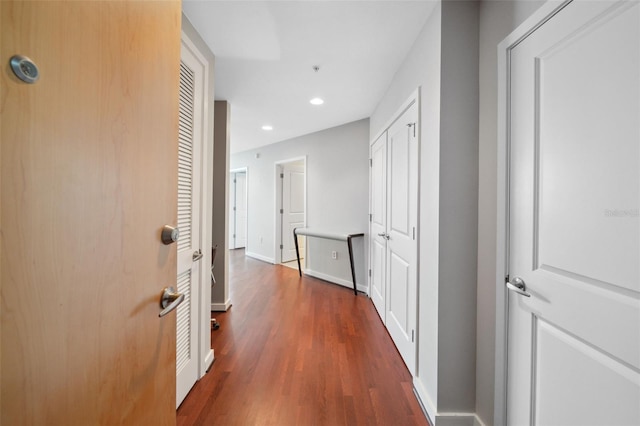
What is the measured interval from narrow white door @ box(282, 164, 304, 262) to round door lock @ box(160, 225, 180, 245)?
4263 mm

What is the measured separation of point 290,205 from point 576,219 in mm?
4597

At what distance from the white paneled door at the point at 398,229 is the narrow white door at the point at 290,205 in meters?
2.43

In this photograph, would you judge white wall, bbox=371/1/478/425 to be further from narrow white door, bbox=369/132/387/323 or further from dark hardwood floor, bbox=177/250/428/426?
narrow white door, bbox=369/132/387/323

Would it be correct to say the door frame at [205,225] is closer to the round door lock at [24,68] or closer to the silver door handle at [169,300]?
the silver door handle at [169,300]

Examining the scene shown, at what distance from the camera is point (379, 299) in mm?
2811

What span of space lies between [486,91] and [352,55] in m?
1.07

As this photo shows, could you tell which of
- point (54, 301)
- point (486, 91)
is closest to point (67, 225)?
point (54, 301)

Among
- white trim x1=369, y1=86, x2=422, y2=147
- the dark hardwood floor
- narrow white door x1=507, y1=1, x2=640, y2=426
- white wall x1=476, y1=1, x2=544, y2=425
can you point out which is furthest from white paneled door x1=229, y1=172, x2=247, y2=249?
narrow white door x1=507, y1=1, x2=640, y2=426

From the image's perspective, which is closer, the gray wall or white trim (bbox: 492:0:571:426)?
white trim (bbox: 492:0:571:426)

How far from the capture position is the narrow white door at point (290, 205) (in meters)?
5.09

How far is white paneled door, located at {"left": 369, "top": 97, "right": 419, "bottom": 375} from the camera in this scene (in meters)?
1.78

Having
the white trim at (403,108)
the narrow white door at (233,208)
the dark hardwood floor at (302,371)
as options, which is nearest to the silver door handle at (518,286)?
the dark hardwood floor at (302,371)

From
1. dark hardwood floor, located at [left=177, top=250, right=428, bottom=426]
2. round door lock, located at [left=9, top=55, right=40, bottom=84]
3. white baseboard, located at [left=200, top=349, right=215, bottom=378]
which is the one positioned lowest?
dark hardwood floor, located at [left=177, top=250, right=428, bottom=426]

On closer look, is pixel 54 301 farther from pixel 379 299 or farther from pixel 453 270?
pixel 379 299
